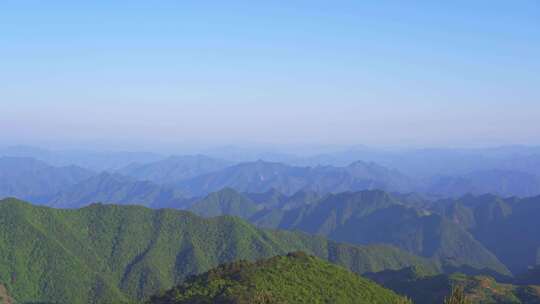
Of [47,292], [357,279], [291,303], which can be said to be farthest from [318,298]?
[47,292]

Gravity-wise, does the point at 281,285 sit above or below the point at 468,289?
above

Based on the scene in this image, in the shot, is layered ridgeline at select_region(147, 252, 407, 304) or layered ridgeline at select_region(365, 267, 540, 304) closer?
layered ridgeline at select_region(147, 252, 407, 304)

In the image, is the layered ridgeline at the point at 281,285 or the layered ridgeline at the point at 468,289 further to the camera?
the layered ridgeline at the point at 468,289

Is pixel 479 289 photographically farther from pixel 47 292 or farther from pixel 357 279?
pixel 47 292

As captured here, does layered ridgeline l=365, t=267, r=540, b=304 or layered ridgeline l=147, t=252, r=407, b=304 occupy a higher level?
layered ridgeline l=147, t=252, r=407, b=304

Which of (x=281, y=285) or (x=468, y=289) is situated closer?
(x=281, y=285)
